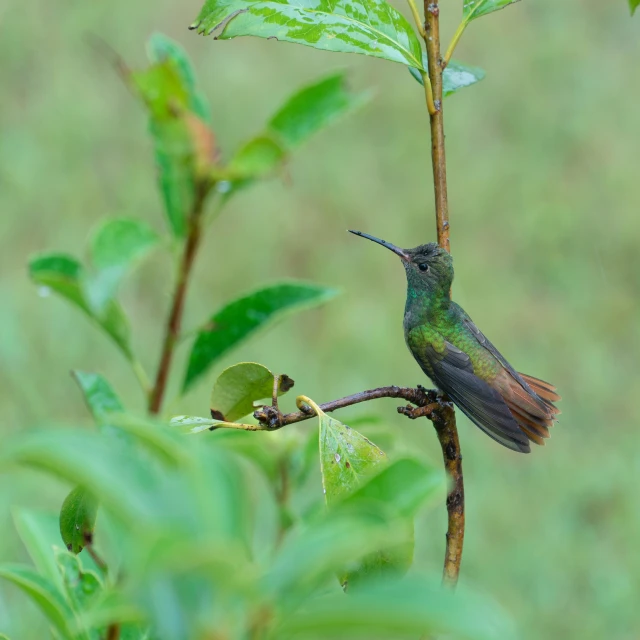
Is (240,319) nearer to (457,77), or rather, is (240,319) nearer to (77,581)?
(77,581)

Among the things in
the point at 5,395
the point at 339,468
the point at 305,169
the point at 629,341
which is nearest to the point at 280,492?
the point at 339,468

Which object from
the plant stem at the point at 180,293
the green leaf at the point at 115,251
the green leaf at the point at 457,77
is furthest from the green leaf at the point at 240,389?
the green leaf at the point at 457,77

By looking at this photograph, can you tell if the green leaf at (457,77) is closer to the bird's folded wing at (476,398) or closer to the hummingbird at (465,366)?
the hummingbird at (465,366)

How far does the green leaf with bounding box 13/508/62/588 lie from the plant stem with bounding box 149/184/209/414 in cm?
28

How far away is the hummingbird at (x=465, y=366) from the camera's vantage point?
184 cm

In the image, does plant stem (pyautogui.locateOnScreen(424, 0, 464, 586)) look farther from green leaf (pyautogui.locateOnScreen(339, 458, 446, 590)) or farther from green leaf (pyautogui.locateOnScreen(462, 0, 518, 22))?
green leaf (pyautogui.locateOnScreen(339, 458, 446, 590))

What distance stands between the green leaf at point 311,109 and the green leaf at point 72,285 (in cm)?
38

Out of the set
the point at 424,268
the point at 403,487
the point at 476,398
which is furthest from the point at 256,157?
the point at 424,268

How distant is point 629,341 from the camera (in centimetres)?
643

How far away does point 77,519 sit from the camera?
1232mm

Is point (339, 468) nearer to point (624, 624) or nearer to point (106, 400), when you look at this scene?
point (106, 400)

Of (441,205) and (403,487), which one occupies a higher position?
(441,205)

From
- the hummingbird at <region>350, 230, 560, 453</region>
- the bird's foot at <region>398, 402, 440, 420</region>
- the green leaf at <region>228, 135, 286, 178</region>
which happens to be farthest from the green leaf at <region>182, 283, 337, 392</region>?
the green leaf at <region>228, 135, 286, 178</region>

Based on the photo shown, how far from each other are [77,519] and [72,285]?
33cm
